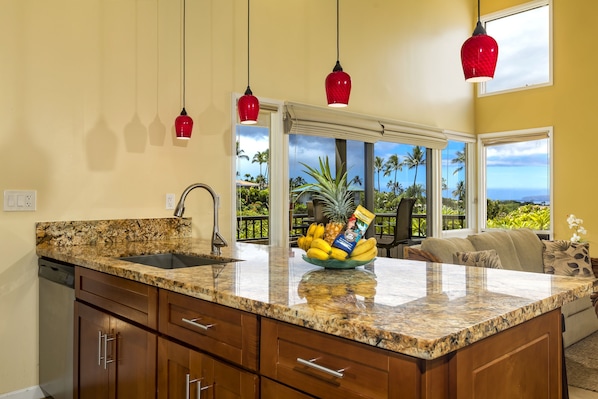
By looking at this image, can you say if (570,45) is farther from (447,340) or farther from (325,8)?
(447,340)

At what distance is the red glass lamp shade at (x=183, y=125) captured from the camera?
10.3ft

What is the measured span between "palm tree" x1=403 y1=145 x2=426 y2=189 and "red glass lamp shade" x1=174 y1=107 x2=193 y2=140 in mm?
2991

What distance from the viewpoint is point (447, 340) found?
92 centimetres

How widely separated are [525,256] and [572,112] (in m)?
2.23

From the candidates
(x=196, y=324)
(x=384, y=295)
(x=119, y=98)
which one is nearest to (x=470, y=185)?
(x=119, y=98)

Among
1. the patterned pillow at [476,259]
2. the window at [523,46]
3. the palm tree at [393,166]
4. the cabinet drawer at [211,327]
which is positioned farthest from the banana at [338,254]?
the window at [523,46]

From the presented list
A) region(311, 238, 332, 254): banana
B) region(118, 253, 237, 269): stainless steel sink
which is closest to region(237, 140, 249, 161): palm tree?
region(118, 253, 237, 269): stainless steel sink

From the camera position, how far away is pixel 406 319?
3.45 feet

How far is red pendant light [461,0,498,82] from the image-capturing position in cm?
176

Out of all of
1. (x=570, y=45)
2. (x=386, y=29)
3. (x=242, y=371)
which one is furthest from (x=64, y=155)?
(x=570, y=45)

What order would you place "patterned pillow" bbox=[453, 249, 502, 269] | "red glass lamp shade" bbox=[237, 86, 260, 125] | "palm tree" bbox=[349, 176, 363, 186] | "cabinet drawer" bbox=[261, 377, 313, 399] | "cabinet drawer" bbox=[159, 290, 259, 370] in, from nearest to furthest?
"cabinet drawer" bbox=[261, 377, 313, 399] → "cabinet drawer" bbox=[159, 290, 259, 370] → "red glass lamp shade" bbox=[237, 86, 260, 125] → "patterned pillow" bbox=[453, 249, 502, 269] → "palm tree" bbox=[349, 176, 363, 186]

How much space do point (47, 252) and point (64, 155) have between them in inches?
24.2

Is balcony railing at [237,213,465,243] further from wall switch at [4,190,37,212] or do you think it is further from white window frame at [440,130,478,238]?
wall switch at [4,190,37,212]

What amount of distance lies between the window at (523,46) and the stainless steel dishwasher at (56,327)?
5.47 m
